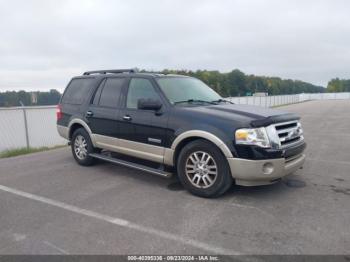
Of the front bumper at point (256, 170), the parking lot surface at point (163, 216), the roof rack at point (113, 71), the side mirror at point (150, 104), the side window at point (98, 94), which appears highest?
the roof rack at point (113, 71)

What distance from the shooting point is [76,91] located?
6512 millimetres

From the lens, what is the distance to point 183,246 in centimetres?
303

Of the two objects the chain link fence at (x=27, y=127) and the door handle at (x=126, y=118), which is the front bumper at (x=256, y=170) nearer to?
the door handle at (x=126, y=118)

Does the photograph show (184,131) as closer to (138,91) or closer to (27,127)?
(138,91)

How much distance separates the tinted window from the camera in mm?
5590

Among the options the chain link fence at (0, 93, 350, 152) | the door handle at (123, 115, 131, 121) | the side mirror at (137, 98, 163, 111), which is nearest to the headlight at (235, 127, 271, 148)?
the side mirror at (137, 98, 163, 111)

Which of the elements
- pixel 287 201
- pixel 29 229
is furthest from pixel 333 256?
pixel 29 229

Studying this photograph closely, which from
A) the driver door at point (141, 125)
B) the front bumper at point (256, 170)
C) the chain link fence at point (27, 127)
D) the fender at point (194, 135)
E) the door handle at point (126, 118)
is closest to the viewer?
the front bumper at point (256, 170)

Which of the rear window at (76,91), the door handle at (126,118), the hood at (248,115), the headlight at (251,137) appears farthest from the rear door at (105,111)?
the headlight at (251,137)

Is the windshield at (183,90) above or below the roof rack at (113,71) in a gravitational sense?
Result: below

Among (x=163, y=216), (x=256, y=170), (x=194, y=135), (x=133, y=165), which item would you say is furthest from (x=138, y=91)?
(x=256, y=170)

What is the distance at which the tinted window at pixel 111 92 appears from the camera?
Answer: 5590mm

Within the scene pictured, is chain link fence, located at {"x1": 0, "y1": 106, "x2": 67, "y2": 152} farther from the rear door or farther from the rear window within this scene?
the rear door

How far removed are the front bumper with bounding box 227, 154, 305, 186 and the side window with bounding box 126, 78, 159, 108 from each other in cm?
187
